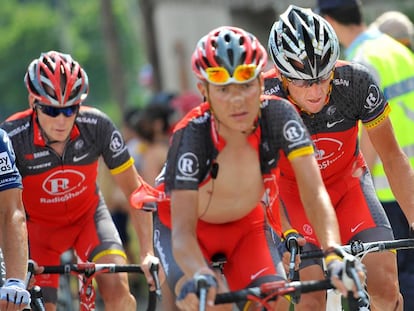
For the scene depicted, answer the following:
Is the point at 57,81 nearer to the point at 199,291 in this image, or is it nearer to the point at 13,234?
the point at 13,234

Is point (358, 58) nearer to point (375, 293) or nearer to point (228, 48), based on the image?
point (375, 293)

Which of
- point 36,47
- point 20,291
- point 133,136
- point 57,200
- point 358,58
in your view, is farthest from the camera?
point 36,47

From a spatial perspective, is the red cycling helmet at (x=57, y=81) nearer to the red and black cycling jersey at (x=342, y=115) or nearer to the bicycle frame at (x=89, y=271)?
the bicycle frame at (x=89, y=271)

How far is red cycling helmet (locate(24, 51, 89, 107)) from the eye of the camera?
29.8 ft

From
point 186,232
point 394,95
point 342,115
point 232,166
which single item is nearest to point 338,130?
point 342,115

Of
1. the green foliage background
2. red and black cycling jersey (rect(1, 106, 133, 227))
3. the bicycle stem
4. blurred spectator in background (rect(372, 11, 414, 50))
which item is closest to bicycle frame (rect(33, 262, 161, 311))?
the bicycle stem

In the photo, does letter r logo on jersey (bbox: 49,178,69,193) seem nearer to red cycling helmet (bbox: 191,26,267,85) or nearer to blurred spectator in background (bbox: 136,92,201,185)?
red cycling helmet (bbox: 191,26,267,85)

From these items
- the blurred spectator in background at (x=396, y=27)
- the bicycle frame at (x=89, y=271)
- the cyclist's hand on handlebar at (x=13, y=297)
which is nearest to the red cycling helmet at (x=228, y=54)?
Result: the cyclist's hand on handlebar at (x=13, y=297)

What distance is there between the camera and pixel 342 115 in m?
8.44

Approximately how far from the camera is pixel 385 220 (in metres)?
8.44

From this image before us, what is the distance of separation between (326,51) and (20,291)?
2.41 meters

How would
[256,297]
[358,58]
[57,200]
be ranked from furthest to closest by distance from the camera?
[358,58] < [57,200] < [256,297]

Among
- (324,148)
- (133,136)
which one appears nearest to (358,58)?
(324,148)

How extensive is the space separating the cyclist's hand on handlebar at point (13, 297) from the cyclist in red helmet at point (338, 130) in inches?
75.9
